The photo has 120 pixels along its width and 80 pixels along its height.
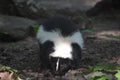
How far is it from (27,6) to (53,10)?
852mm

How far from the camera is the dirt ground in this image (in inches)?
253

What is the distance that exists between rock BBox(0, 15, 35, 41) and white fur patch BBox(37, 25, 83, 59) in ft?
7.01

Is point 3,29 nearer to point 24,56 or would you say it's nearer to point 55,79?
point 24,56

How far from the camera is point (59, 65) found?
18.7 ft

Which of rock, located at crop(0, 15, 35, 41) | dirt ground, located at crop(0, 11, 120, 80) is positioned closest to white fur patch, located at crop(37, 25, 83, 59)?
dirt ground, located at crop(0, 11, 120, 80)

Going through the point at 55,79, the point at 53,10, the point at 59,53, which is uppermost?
the point at 53,10

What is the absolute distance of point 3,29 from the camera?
848 cm

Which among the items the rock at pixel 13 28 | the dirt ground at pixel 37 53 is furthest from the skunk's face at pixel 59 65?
the rock at pixel 13 28

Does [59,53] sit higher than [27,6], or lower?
lower

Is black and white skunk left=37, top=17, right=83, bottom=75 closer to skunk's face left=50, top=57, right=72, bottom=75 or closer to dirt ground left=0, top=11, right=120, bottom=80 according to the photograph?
skunk's face left=50, top=57, right=72, bottom=75

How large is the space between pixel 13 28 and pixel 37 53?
1.50m

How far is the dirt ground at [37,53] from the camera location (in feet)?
21.1

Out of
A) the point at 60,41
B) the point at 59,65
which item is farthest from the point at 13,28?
the point at 59,65

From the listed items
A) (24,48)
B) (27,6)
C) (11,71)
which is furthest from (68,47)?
(27,6)
